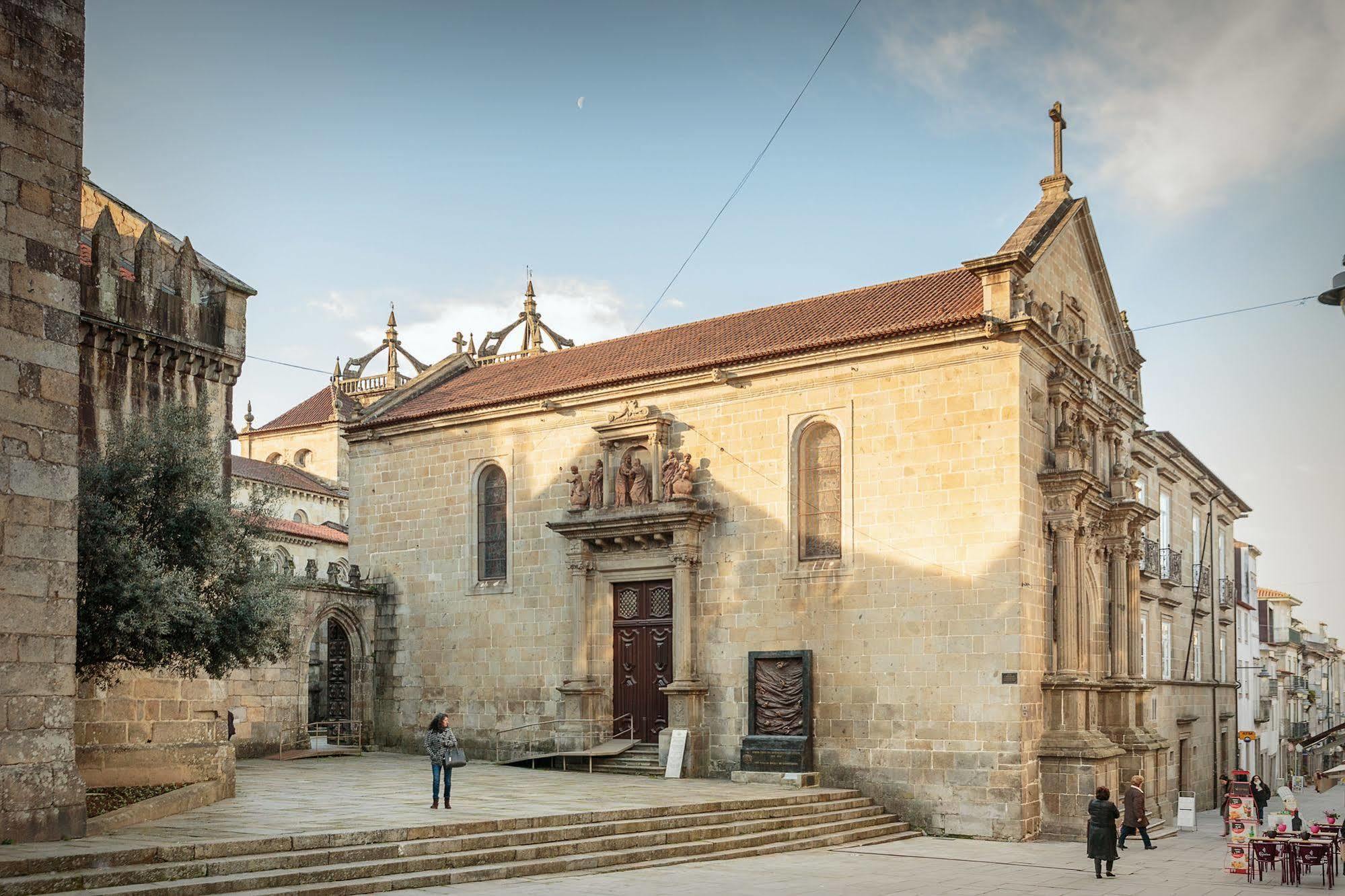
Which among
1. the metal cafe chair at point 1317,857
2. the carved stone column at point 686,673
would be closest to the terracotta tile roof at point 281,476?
the carved stone column at point 686,673

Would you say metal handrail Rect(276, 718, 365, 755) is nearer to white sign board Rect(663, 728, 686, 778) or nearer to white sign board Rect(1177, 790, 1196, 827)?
white sign board Rect(663, 728, 686, 778)

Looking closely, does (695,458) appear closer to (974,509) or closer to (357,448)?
(974,509)

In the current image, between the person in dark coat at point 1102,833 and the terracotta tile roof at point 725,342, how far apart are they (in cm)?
918

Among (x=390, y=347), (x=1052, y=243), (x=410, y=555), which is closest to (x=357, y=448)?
(x=410, y=555)

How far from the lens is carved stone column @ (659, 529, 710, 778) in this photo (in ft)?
84.8

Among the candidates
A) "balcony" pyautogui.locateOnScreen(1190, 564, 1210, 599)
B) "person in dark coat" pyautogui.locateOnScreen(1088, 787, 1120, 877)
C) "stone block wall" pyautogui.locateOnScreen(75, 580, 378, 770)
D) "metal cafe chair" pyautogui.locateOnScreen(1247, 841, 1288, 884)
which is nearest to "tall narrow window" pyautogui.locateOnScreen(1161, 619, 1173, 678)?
"balcony" pyautogui.locateOnScreen(1190, 564, 1210, 599)

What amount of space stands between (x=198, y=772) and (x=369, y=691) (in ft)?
44.5

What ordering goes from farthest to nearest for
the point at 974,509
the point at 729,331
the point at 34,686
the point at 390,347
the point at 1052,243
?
1. the point at 390,347
2. the point at 729,331
3. the point at 1052,243
4. the point at 974,509
5. the point at 34,686

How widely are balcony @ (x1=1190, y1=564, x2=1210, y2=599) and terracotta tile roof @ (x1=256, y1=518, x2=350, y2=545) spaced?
2678cm

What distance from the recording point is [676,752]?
25578 millimetres

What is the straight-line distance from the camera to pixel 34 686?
13.6 meters

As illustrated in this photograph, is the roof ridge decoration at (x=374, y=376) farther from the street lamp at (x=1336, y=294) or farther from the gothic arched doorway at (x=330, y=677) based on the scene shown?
the street lamp at (x=1336, y=294)

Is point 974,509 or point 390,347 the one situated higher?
point 390,347

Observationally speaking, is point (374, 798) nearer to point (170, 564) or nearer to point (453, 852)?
point (453, 852)
